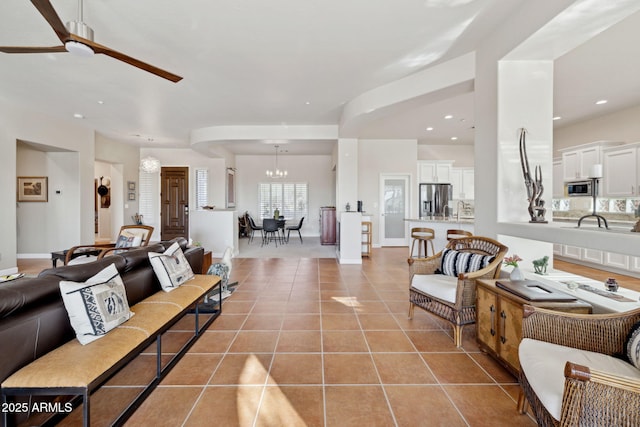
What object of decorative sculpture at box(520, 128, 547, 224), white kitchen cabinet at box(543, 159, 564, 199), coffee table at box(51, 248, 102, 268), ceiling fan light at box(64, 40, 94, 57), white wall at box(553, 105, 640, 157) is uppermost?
white wall at box(553, 105, 640, 157)

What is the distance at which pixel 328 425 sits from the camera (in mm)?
1556

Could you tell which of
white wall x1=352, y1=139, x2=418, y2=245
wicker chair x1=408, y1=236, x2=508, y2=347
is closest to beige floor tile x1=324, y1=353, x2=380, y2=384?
wicker chair x1=408, y1=236, x2=508, y2=347

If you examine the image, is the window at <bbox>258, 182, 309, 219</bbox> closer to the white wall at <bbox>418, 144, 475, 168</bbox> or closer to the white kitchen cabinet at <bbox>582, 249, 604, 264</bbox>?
the white wall at <bbox>418, 144, 475, 168</bbox>

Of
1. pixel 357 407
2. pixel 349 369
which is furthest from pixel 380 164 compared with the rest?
pixel 357 407

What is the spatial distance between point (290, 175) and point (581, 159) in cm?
745

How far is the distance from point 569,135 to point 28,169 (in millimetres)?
12011

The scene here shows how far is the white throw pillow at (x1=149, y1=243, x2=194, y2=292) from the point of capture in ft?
8.27

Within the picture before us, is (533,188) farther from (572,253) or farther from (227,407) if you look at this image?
(572,253)

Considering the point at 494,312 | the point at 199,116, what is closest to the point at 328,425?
the point at 494,312

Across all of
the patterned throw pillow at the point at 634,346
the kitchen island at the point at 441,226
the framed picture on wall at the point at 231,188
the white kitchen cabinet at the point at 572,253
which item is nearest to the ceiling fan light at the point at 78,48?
the patterned throw pillow at the point at 634,346

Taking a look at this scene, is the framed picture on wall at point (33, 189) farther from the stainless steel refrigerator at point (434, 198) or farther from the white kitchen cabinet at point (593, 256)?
the white kitchen cabinet at point (593, 256)

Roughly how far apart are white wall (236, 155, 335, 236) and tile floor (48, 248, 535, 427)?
6.56 meters

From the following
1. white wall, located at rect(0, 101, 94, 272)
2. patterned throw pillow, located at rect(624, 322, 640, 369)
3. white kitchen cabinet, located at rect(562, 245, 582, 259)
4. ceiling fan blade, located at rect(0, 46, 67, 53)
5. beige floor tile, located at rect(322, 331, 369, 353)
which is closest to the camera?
patterned throw pillow, located at rect(624, 322, 640, 369)

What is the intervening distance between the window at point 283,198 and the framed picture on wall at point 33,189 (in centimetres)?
532
